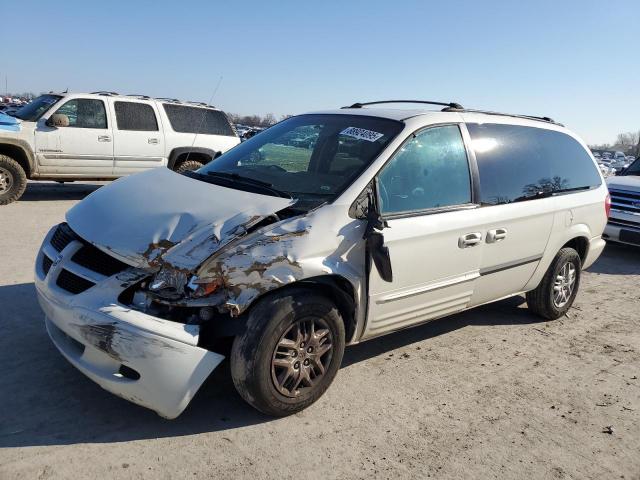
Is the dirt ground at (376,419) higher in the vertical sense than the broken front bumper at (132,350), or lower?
lower

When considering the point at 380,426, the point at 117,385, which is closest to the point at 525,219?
the point at 380,426

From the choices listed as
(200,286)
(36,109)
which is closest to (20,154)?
(36,109)

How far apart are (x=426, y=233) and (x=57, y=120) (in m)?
7.57

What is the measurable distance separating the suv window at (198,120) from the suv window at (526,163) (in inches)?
291

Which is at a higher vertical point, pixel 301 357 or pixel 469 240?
pixel 469 240

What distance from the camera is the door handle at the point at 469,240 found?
13.4 ft

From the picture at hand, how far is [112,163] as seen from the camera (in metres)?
10.1

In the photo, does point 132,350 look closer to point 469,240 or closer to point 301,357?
point 301,357

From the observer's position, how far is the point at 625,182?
29.5 feet

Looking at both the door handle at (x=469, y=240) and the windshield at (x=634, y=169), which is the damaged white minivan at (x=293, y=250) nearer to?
the door handle at (x=469, y=240)

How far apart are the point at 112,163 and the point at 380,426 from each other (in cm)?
833

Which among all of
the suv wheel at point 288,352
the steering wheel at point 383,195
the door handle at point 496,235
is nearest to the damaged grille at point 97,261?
the suv wheel at point 288,352

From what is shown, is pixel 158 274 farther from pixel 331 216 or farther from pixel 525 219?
pixel 525 219

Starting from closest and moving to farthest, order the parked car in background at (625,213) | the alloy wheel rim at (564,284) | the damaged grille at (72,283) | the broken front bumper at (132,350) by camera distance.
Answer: the broken front bumper at (132,350)
the damaged grille at (72,283)
the alloy wheel rim at (564,284)
the parked car in background at (625,213)
